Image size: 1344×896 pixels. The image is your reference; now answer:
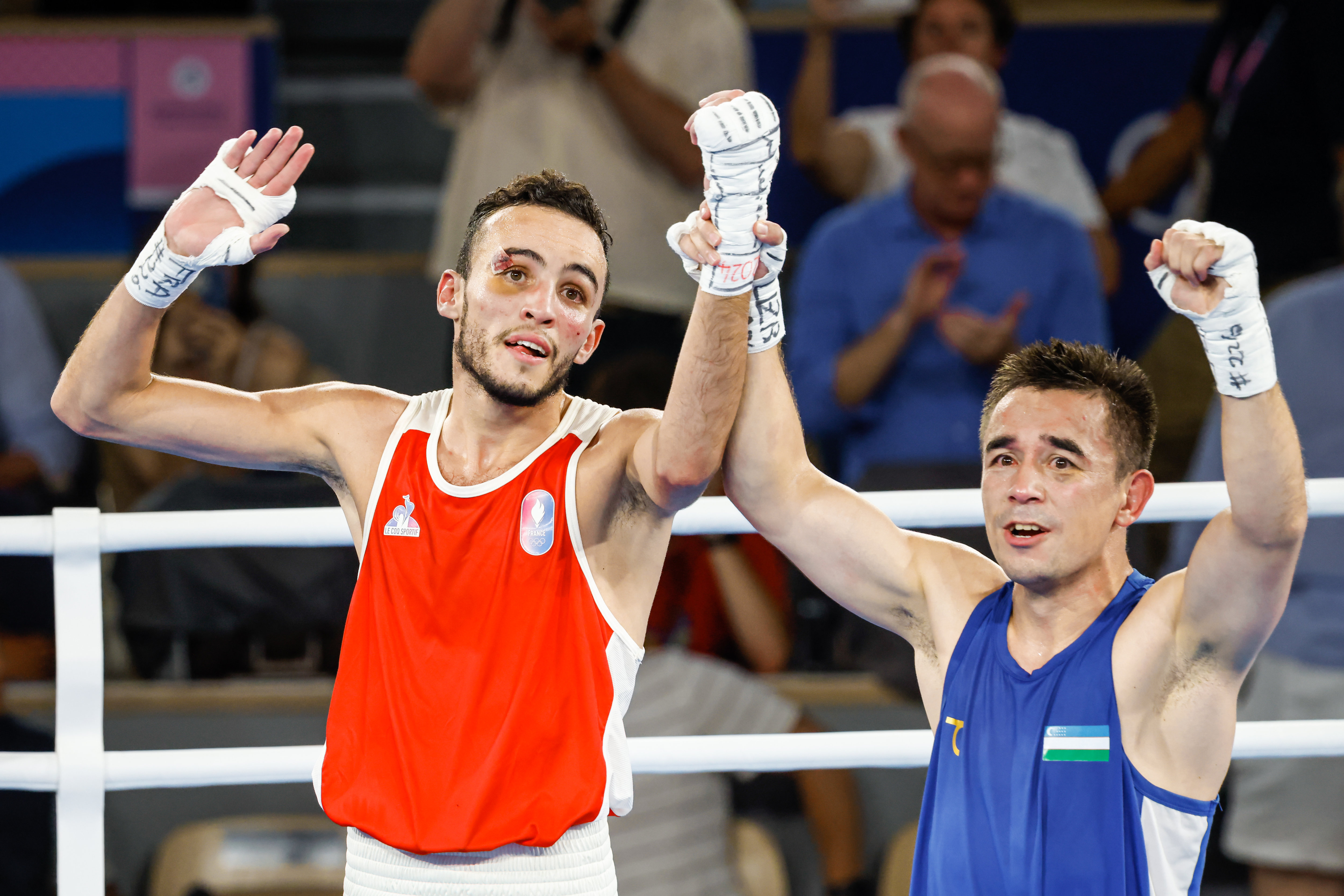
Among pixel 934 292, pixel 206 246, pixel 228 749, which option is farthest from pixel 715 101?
pixel 934 292

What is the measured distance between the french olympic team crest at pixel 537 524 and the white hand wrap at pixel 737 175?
34cm

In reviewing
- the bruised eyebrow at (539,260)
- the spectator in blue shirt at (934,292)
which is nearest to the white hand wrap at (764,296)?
the bruised eyebrow at (539,260)

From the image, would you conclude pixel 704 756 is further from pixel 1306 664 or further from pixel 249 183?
pixel 1306 664

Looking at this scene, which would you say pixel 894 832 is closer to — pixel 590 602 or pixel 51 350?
pixel 590 602

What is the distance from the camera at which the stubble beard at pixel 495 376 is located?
69.2 inches

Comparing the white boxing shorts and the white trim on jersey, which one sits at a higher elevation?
the white boxing shorts

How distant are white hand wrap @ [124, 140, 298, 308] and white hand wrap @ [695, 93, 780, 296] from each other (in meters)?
0.58

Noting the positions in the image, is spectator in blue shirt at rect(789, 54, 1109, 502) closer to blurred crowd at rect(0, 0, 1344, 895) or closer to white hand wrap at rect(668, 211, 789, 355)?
blurred crowd at rect(0, 0, 1344, 895)

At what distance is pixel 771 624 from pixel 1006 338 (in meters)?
0.92

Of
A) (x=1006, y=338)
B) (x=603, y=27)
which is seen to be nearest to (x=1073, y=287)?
(x=1006, y=338)

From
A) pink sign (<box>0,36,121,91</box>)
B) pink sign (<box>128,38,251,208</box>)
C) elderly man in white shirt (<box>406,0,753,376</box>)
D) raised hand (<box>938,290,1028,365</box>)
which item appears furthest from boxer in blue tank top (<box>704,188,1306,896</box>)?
pink sign (<box>0,36,121,91</box>)

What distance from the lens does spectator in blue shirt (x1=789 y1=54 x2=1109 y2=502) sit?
3.43m

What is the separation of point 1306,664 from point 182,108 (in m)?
3.71

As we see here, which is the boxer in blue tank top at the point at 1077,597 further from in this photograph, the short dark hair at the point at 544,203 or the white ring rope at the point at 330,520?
the short dark hair at the point at 544,203
